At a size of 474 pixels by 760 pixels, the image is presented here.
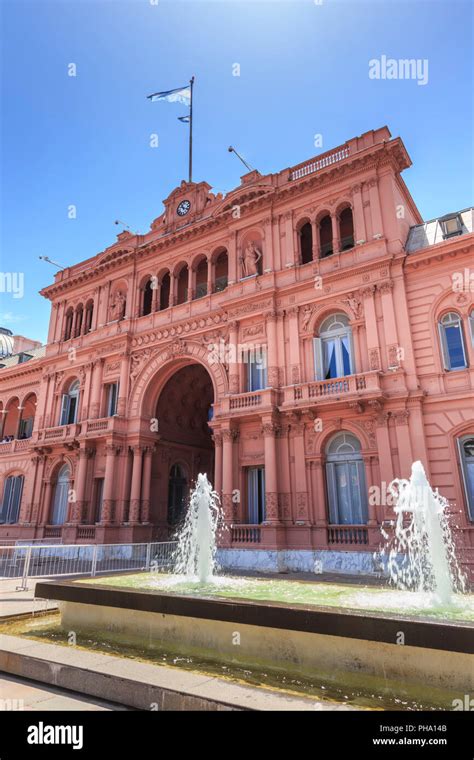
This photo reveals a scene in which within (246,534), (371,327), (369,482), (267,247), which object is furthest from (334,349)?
(246,534)

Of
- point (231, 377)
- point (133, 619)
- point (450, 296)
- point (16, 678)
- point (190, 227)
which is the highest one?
point (190, 227)

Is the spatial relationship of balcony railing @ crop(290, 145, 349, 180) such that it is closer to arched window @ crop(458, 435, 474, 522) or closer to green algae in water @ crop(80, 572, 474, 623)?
arched window @ crop(458, 435, 474, 522)

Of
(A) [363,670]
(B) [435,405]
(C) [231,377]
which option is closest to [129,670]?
(A) [363,670]

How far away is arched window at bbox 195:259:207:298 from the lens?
26319 millimetres

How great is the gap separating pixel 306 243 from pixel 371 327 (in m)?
7.16

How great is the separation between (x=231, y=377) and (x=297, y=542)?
25.5 feet

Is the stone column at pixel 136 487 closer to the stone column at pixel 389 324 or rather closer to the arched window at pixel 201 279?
the arched window at pixel 201 279

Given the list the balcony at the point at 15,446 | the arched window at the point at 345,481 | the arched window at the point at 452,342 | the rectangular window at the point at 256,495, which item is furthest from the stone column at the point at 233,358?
the balcony at the point at 15,446

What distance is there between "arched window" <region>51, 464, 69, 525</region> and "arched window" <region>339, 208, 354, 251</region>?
20055 millimetres

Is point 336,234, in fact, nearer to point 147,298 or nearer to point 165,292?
point 165,292

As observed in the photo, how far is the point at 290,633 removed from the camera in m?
5.70

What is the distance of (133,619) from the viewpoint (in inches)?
278

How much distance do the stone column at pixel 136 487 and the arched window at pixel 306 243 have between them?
1295 cm

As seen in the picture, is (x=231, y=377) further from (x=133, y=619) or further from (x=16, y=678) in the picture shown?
(x=16, y=678)
